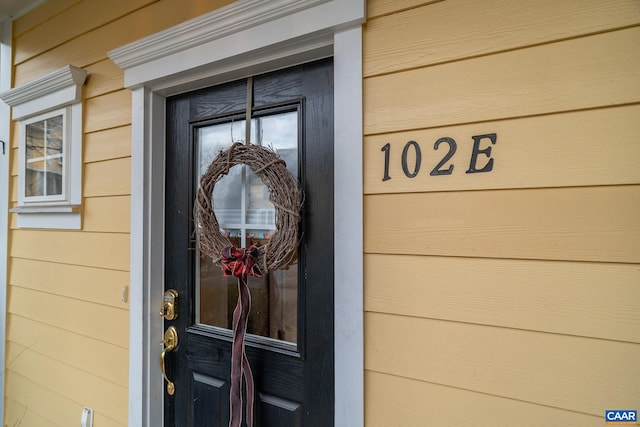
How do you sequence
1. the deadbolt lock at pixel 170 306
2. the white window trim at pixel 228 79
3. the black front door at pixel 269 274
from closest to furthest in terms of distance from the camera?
1. the white window trim at pixel 228 79
2. the black front door at pixel 269 274
3. the deadbolt lock at pixel 170 306

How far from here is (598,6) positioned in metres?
0.66

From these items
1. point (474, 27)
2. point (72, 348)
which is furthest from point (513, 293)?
point (72, 348)

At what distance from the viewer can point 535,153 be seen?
0.71 meters

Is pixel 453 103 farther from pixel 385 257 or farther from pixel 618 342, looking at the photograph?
pixel 618 342

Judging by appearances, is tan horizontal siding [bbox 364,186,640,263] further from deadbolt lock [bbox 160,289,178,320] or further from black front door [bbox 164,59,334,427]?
deadbolt lock [bbox 160,289,178,320]

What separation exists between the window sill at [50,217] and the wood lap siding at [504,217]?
1.48m

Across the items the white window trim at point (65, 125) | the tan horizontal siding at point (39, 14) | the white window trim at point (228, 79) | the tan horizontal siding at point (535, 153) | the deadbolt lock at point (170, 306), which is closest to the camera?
the tan horizontal siding at point (535, 153)

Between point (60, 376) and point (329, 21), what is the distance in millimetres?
2071

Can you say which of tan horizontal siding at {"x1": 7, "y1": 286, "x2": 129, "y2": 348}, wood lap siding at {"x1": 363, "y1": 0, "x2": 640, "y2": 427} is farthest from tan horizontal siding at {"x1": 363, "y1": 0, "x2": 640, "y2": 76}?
tan horizontal siding at {"x1": 7, "y1": 286, "x2": 129, "y2": 348}

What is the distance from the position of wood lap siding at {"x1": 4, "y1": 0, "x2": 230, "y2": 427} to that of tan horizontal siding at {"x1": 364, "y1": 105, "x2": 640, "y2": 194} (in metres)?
0.91

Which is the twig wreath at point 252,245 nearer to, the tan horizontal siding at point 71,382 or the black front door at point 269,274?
the black front door at point 269,274

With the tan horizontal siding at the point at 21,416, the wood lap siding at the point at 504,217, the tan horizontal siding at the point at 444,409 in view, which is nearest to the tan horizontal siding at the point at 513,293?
the wood lap siding at the point at 504,217

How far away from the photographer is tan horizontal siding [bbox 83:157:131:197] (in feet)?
4.51

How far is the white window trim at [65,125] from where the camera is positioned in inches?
59.9
